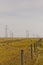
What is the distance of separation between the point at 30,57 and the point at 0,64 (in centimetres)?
232

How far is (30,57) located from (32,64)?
1460mm

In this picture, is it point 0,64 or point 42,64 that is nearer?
point 0,64

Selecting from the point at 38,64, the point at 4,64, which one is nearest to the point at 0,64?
the point at 4,64

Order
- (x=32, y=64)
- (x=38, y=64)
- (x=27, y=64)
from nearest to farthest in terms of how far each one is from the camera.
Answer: (x=27, y=64) → (x=32, y=64) → (x=38, y=64)

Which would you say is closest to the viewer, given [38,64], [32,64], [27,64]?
[27,64]

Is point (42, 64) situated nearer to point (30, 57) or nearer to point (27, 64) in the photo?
point (30, 57)

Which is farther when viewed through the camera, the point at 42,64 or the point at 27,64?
the point at 42,64

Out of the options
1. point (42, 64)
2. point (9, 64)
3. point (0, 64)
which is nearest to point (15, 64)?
point (9, 64)

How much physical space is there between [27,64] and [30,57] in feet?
7.61

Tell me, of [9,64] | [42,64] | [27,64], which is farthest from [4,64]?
[42,64]

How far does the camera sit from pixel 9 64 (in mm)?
13945

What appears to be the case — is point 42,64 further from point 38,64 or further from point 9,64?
point 9,64

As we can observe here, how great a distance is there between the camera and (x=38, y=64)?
15.2 metres

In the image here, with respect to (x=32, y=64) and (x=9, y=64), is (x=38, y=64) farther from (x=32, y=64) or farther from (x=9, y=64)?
(x=9, y=64)
